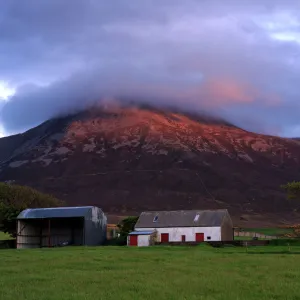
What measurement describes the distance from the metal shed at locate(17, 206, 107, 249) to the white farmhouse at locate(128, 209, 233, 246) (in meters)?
5.95

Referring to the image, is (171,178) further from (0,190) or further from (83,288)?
(83,288)

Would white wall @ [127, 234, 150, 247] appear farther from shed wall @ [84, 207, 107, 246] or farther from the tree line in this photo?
shed wall @ [84, 207, 107, 246]

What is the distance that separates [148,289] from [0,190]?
63.3 meters

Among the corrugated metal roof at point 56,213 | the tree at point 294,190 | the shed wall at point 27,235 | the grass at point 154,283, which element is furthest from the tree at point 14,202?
A: the grass at point 154,283

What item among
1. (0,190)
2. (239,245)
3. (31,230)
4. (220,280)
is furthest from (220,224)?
(220,280)

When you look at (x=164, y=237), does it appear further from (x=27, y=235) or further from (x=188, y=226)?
(x=27, y=235)

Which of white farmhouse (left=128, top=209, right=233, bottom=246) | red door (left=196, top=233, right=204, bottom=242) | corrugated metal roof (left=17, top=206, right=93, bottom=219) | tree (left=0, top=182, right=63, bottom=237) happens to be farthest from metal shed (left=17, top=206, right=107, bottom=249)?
red door (left=196, top=233, right=204, bottom=242)

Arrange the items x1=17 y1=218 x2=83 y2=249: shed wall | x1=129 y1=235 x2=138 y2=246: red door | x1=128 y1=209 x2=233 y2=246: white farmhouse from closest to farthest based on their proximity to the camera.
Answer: x1=129 y1=235 x2=138 y2=246: red door → x1=17 y1=218 x2=83 y2=249: shed wall → x1=128 y1=209 x2=233 y2=246: white farmhouse

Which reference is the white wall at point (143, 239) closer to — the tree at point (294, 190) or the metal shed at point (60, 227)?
the metal shed at point (60, 227)

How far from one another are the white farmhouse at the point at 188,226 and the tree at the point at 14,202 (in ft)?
53.6

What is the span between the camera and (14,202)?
75250 millimetres

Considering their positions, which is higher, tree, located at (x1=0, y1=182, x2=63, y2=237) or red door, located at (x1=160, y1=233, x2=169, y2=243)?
tree, located at (x1=0, y1=182, x2=63, y2=237)

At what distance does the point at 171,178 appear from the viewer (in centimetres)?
19700

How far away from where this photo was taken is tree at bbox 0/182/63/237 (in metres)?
66.0
